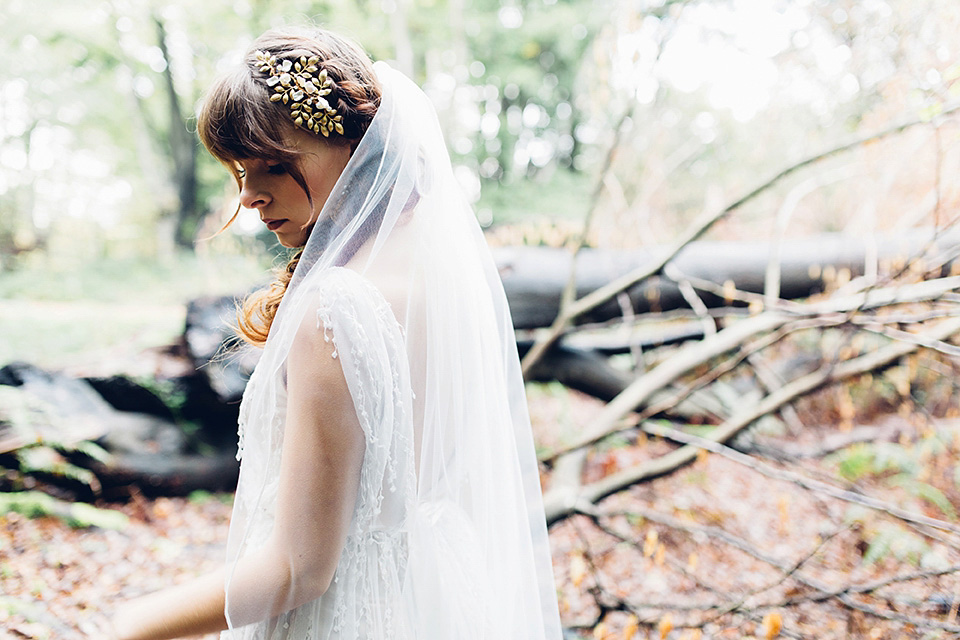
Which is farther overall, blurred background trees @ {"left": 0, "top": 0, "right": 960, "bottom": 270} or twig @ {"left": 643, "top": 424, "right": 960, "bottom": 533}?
blurred background trees @ {"left": 0, "top": 0, "right": 960, "bottom": 270}

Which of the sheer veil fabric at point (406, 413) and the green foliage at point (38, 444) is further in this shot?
the green foliage at point (38, 444)

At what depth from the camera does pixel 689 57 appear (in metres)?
4.79

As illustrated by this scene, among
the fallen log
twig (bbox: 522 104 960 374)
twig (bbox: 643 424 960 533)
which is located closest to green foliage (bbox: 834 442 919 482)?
the fallen log

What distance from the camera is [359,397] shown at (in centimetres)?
108

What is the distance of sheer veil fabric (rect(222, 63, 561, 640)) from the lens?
3.76 feet

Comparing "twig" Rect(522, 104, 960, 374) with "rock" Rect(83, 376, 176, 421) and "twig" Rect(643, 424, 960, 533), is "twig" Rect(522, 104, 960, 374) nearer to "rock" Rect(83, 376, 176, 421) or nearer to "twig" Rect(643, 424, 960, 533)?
"twig" Rect(643, 424, 960, 533)

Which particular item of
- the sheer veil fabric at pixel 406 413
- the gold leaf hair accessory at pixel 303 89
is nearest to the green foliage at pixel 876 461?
the sheer veil fabric at pixel 406 413

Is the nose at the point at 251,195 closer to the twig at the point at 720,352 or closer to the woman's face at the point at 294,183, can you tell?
the woman's face at the point at 294,183

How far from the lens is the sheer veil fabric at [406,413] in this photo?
115cm

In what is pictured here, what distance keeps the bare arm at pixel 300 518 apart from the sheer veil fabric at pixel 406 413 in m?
0.02

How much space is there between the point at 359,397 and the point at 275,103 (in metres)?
0.62

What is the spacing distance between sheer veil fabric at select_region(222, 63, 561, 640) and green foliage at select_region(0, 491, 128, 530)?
2.73m

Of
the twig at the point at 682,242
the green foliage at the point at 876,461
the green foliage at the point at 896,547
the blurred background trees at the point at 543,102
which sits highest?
the blurred background trees at the point at 543,102

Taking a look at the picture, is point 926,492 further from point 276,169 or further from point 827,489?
point 276,169
